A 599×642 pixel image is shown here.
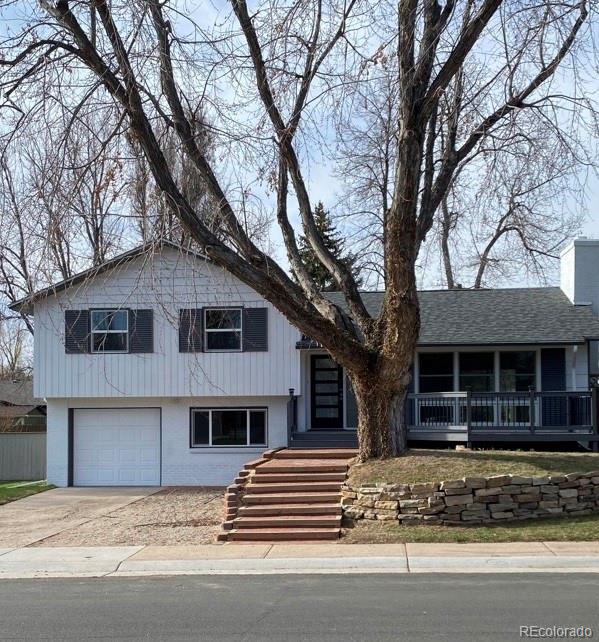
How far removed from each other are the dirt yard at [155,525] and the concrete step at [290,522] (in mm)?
592

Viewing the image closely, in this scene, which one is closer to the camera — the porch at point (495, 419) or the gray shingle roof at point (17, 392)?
the porch at point (495, 419)

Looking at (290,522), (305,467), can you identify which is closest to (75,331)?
(305,467)

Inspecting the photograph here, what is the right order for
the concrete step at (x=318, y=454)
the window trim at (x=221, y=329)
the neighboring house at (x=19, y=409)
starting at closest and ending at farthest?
the concrete step at (x=318, y=454) < the window trim at (x=221, y=329) < the neighboring house at (x=19, y=409)

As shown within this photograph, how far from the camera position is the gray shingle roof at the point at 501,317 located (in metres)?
20.8

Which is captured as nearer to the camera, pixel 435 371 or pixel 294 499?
pixel 294 499

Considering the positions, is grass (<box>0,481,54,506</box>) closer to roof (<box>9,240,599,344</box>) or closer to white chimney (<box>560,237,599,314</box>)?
roof (<box>9,240,599,344</box>)

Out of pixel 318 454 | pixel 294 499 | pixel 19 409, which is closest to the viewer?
pixel 294 499

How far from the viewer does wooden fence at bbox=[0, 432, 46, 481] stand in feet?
94.5

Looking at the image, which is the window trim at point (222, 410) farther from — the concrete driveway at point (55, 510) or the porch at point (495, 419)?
the porch at point (495, 419)

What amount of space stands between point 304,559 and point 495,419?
871 centimetres

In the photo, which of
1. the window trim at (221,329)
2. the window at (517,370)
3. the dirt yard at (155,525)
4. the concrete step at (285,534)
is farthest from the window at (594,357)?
the concrete step at (285,534)

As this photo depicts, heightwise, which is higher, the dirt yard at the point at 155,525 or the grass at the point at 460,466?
the grass at the point at 460,466

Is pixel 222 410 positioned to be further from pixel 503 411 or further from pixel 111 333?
pixel 503 411

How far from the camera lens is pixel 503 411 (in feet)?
64.4
